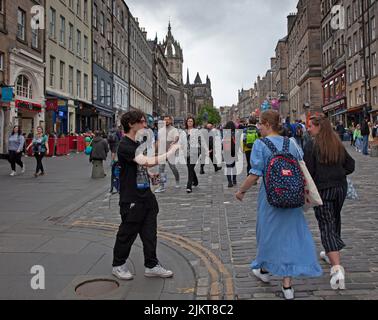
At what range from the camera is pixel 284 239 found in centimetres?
396

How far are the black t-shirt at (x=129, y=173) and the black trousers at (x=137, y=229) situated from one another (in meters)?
0.07

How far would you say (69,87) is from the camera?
106 ft

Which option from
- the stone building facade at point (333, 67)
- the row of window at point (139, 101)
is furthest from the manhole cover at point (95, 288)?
the row of window at point (139, 101)

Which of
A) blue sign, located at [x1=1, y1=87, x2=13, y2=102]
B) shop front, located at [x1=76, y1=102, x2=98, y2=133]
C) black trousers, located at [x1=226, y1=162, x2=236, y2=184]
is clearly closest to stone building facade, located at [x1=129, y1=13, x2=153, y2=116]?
shop front, located at [x1=76, y1=102, x2=98, y2=133]

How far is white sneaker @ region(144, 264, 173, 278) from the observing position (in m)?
4.61

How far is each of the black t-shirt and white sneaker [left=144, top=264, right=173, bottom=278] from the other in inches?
30.4

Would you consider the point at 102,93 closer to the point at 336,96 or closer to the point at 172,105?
the point at 336,96

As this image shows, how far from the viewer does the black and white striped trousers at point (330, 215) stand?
14.6 feet

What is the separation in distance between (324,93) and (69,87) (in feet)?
110

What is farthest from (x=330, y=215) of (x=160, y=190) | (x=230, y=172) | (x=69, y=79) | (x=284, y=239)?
(x=69, y=79)

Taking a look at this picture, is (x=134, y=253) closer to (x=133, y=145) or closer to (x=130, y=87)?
(x=133, y=145)

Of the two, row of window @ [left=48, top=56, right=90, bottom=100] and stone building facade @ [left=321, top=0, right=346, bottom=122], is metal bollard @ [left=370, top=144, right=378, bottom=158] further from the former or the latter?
stone building facade @ [left=321, top=0, right=346, bottom=122]

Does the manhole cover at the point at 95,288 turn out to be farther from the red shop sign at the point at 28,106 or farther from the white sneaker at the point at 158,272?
the red shop sign at the point at 28,106
